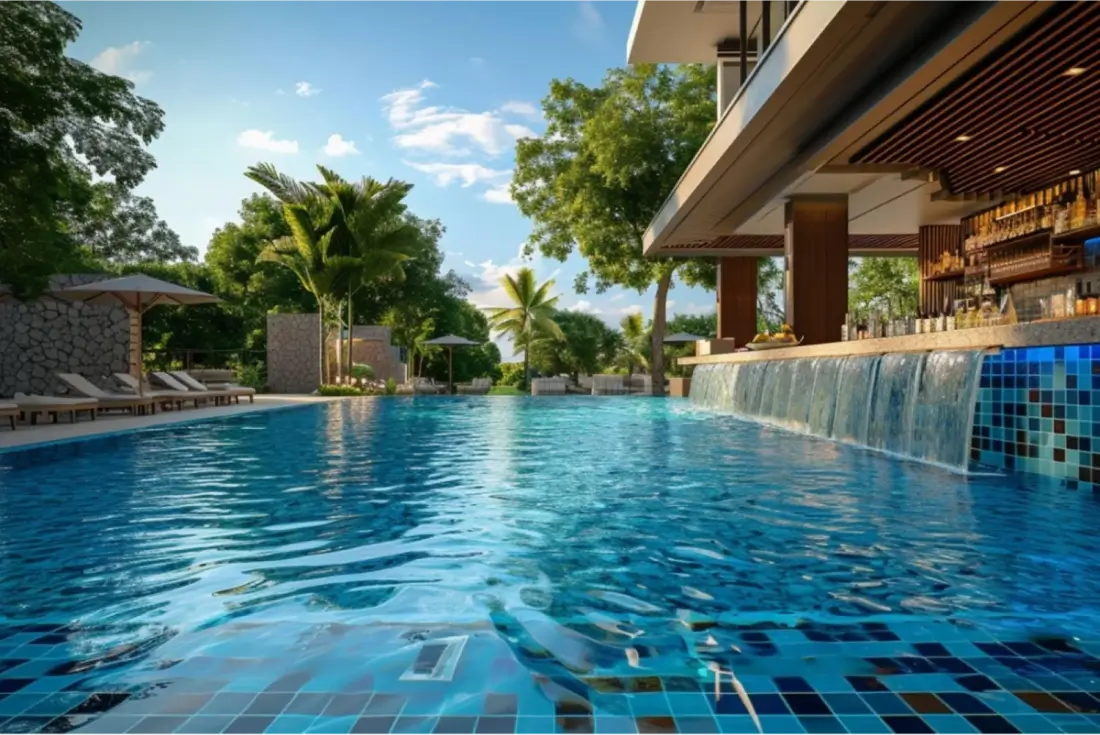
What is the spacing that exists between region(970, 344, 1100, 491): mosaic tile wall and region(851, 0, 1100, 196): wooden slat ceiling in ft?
7.50

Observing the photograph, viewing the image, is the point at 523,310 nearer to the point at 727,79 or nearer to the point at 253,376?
the point at 253,376

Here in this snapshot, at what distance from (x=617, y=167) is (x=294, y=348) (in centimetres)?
1174

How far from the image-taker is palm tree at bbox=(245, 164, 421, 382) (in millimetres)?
21906

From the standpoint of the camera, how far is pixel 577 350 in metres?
34.3

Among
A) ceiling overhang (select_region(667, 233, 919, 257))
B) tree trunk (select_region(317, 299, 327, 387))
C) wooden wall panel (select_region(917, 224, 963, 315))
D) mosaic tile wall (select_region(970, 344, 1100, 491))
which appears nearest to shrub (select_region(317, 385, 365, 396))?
tree trunk (select_region(317, 299, 327, 387))

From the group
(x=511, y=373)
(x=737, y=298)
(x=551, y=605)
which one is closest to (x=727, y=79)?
(x=737, y=298)

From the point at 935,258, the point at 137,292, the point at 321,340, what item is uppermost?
the point at 935,258

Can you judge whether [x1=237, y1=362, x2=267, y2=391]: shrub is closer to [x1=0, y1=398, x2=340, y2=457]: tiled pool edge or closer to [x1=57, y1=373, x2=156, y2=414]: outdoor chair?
[x1=0, y1=398, x2=340, y2=457]: tiled pool edge

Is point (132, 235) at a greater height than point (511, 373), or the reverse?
point (132, 235)

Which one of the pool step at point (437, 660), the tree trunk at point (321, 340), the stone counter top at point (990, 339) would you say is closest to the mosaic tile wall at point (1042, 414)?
the stone counter top at point (990, 339)

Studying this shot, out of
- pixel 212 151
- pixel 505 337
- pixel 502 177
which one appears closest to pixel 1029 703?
pixel 502 177

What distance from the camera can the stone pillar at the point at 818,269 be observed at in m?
12.1

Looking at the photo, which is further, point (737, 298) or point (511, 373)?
point (511, 373)

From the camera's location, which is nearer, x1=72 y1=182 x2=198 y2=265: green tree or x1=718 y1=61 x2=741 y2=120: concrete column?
x1=718 y1=61 x2=741 y2=120: concrete column
